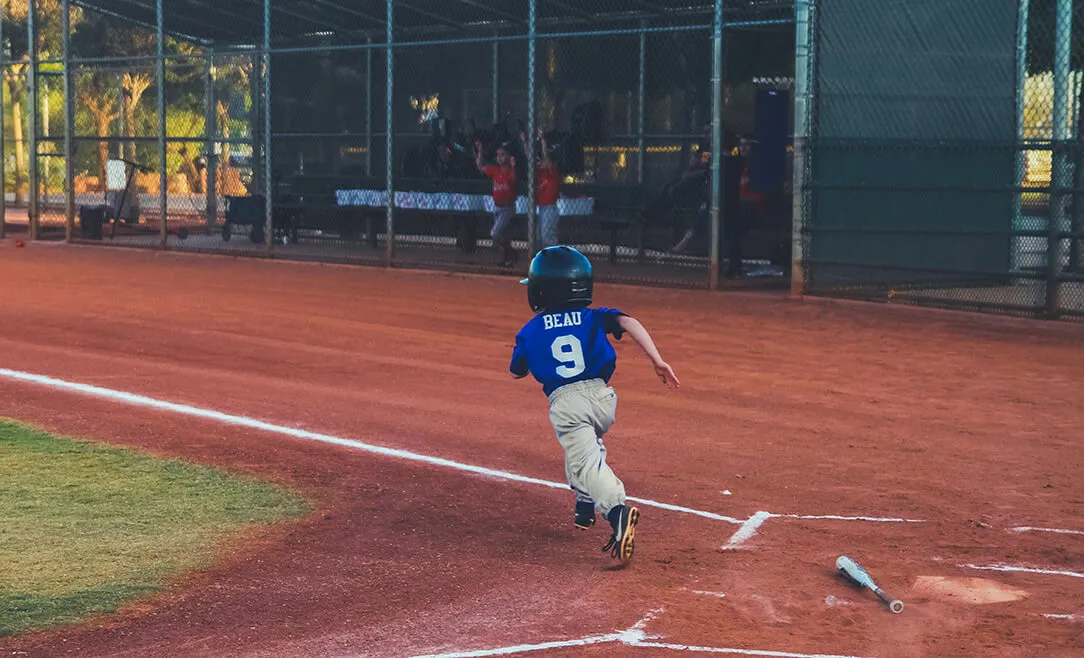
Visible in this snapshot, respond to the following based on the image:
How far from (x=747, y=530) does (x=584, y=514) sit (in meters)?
0.77

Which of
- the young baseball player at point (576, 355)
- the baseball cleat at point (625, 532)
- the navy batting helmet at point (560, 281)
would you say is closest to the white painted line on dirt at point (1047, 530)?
the young baseball player at point (576, 355)

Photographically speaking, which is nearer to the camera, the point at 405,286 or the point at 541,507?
the point at 541,507

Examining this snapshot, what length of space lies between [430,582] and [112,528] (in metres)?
1.68

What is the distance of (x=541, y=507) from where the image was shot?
693 centimetres

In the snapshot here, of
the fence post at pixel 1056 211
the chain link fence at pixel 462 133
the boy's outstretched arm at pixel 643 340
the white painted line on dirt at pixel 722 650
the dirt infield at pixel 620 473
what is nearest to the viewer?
the white painted line on dirt at pixel 722 650

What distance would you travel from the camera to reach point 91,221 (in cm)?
2525

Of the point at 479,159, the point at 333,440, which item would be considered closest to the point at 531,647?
the point at 333,440

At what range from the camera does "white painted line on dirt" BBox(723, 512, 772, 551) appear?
6.20m

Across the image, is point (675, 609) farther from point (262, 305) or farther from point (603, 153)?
point (603, 153)

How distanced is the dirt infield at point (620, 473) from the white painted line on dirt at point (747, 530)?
0.05 metres

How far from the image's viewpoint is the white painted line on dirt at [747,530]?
20.4ft

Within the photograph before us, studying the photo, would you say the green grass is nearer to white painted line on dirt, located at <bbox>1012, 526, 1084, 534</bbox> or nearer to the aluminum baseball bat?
the aluminum baseball bat

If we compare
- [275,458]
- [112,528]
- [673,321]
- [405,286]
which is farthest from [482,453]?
[405,286]

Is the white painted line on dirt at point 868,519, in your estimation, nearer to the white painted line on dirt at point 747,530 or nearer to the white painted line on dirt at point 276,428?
the white painted line on dirt at point 747,530
